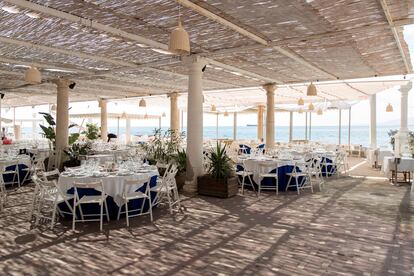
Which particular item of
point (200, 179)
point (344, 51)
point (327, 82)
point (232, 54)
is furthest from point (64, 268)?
point (327, 82)

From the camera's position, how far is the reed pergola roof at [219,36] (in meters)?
4.60

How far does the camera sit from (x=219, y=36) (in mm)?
5992

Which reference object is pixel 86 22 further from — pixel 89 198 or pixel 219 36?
pixel 89 198

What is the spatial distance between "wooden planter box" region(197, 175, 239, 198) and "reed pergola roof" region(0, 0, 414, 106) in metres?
2.56

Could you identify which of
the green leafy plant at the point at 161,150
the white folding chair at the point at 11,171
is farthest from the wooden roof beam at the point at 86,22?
the white folding chair at the point at 11,171

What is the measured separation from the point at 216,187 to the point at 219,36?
9.43 ft

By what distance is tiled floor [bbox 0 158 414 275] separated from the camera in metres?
3.41

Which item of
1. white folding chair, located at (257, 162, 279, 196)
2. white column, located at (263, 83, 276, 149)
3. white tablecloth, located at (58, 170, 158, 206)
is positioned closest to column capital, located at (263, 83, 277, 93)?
white column, located at (263, 83, 276, 149)

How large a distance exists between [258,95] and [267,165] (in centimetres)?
778

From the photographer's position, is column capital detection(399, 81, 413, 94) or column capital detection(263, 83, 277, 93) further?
column capital detection(263, 83, 277, 93)

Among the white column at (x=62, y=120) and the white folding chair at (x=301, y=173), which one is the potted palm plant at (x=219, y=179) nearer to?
the white folding chair at (x=301, y=173)

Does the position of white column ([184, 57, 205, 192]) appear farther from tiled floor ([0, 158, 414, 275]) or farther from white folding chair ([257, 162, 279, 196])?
white folding chair ([257, 162, 279, 196])

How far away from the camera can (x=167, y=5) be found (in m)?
4.54

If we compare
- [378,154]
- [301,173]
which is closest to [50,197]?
[301,173]
